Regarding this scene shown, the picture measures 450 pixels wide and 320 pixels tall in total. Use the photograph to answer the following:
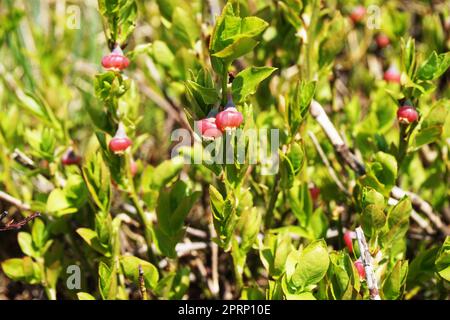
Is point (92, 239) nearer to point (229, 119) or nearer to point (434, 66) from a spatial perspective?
point (229, 119)

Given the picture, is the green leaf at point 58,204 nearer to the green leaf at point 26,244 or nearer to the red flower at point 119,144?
the green leaf at point 26,244

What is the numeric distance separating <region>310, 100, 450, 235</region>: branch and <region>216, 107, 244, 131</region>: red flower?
17.7 inches

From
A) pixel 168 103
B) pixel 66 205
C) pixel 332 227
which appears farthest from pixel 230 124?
pixel 168 103

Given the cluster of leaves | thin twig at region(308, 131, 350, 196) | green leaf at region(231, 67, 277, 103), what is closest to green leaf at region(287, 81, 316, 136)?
the cluster of leaves

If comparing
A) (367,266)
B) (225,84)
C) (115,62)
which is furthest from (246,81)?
(367,266)

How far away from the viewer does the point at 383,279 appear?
4.16ft

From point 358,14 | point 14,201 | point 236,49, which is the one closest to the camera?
point 236,49

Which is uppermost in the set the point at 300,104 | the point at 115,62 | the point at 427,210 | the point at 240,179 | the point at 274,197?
the point at 115,62

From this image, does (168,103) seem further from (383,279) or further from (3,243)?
(383,279)

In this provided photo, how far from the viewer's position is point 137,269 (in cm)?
127

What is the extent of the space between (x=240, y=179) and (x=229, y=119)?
0.63 ft

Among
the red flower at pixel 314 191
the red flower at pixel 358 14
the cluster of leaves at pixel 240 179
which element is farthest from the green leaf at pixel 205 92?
the red flower at pixel 358 14

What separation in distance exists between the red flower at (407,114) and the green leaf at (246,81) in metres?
0.35

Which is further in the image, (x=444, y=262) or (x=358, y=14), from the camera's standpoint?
(x=358, y=14)
